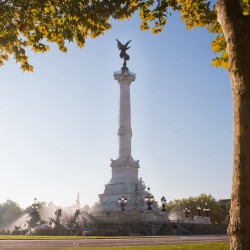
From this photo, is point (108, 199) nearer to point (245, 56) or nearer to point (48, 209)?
point (48, 209)

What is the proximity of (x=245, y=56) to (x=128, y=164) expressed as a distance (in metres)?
57.6

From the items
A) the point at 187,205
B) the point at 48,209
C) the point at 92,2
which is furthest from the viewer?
the point at 187,205

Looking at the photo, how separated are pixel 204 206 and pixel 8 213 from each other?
217ft

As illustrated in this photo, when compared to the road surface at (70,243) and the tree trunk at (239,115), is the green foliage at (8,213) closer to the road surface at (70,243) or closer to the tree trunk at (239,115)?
the road surface at (70,243)

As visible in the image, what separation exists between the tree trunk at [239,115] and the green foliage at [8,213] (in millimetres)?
125553

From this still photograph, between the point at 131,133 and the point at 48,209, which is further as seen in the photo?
the point at 48,209

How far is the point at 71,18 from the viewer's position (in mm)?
12867

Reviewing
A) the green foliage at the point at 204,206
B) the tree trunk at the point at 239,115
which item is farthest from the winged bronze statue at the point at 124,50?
the tree trunk at the point at 239,115

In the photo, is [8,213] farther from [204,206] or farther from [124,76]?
[124,76]

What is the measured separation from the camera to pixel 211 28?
14.0m

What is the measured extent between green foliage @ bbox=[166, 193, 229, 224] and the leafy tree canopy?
297 ft

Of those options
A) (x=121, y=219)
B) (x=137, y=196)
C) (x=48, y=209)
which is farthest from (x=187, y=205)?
(x=121, y=219)

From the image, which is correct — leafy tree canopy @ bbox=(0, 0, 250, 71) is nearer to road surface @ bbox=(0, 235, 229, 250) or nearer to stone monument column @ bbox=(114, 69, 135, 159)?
road surface @ bbox=(0, 235, 229, 250)

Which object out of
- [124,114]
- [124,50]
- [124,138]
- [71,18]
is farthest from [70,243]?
[124,50]
